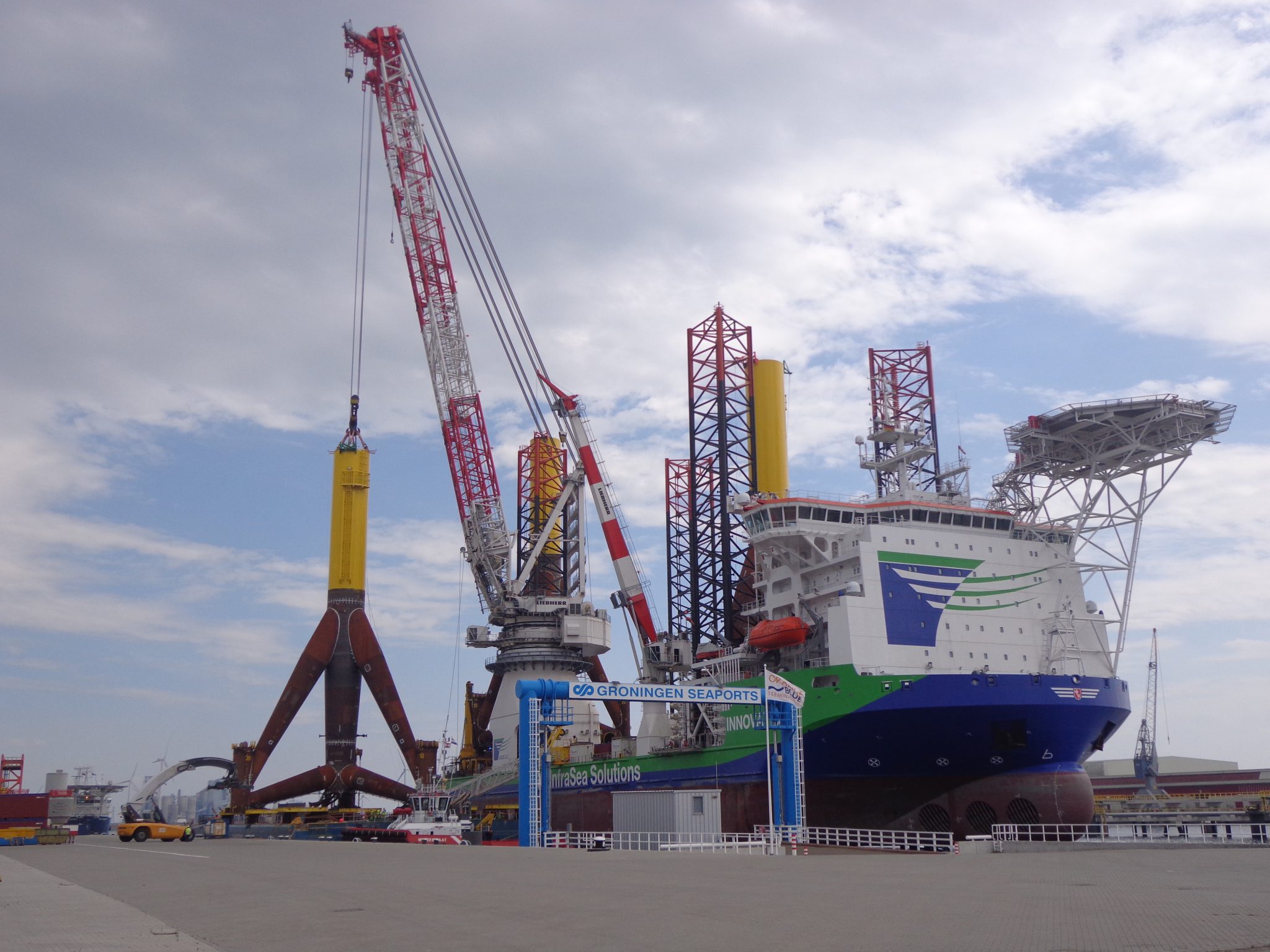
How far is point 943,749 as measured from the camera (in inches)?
1426

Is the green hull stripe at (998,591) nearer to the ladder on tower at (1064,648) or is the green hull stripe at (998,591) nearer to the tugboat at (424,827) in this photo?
the ladder on tower at (1064,648)

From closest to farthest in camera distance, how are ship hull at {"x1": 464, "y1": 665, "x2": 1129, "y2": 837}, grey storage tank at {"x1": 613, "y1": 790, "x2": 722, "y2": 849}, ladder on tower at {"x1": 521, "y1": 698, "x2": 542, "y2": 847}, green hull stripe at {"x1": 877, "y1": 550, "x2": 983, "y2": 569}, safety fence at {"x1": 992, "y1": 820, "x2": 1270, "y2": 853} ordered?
safety fence at {"x1": 992, "y1": 820, "x2": 1270, "y2": 853}, ship hull at {"x1": 464, "y1": 665, "x2": 1129, "y2": 837}, grey storage tank at {"x1": 613, "y1": 790, "x2": 722, "y2": 849}, ladder on tower at {"x1": 521, "y1": 698, "x2": 542, "y2": 847}, green hull stripe at {"x1": 877, "y1": 550, "x2": 983, "y2": 569}

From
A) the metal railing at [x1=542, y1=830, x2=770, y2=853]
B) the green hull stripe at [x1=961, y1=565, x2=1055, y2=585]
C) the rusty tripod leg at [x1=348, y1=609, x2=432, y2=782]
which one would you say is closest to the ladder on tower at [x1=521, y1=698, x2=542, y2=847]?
the metal railing at [x1=542, y1=830, x2=770, y2=853]

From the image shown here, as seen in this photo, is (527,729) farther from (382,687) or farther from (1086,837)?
(382,687)

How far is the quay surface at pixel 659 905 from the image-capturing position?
11.4m

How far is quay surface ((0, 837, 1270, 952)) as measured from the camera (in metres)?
11.4

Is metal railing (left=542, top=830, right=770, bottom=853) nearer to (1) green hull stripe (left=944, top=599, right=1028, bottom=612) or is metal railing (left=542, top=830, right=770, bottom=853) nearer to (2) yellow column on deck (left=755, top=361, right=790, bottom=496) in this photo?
(1) green hull stripe (left=944, top=599, right=1028, bottom=612)

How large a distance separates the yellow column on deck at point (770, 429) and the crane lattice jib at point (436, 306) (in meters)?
16.0

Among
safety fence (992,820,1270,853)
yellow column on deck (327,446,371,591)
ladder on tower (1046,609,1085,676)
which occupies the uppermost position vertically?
yellow column on deck (327,446,371,591)

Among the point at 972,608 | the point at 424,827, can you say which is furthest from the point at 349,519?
the point at 972,608

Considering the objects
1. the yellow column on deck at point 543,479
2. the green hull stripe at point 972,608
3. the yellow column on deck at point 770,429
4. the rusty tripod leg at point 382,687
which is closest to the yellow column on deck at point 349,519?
the rusty tripod leg at point 382,687

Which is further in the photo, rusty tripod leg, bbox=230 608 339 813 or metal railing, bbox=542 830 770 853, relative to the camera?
rusty tripod leg, bbox=230 608 339 813

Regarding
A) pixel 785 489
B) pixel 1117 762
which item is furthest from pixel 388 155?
pixel 1117 762

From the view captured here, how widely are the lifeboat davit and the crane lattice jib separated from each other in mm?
23628
